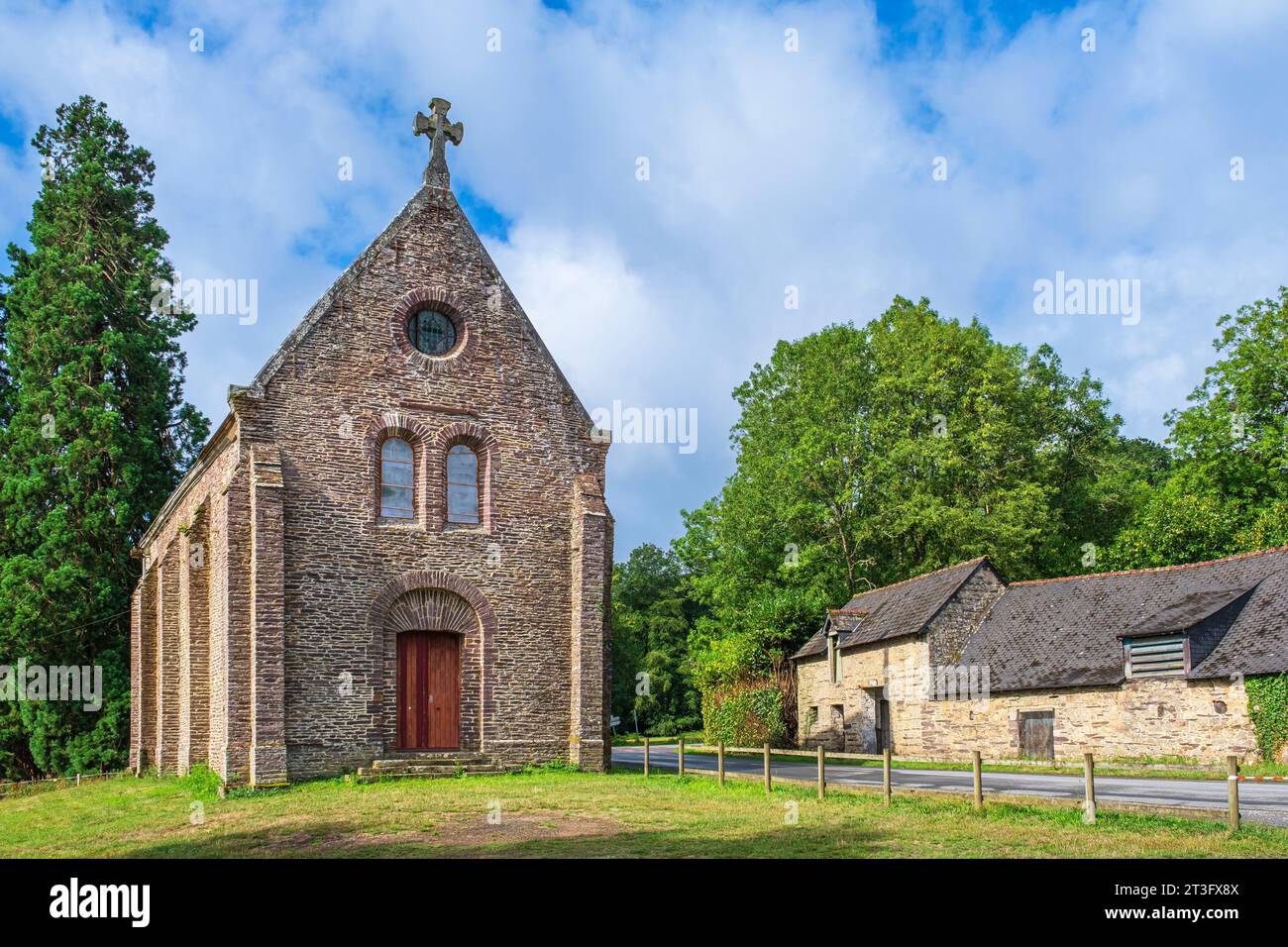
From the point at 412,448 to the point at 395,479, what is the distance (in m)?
0.78

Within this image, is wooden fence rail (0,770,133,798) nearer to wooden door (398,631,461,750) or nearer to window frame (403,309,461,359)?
wooden door (398,631,461,750)

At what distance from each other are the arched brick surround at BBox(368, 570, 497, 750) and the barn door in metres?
14.9

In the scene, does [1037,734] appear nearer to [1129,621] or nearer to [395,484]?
[1129,621]

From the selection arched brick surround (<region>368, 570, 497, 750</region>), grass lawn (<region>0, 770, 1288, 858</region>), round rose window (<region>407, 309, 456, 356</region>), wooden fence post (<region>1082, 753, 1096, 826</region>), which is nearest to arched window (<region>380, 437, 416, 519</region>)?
arched brick surround (<region>368, 570, 497, 750</region>)

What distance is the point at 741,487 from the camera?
4597 cm

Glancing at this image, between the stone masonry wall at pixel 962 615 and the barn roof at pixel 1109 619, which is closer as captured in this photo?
the barn roof at pixel 1109 619

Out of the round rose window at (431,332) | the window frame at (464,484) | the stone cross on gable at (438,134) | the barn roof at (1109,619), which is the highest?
the stone cross on gable at (438,134)

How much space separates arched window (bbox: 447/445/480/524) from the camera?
22391 millimetres

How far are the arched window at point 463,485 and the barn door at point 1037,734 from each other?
16.0 meters

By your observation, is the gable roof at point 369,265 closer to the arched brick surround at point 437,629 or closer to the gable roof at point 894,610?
the arched brick surround at point 437,629

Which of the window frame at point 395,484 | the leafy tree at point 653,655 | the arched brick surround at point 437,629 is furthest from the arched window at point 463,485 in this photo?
the leafy tree at point 653,655

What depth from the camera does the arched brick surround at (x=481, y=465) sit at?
21953mm

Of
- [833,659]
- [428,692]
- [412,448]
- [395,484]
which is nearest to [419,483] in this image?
[395,484]

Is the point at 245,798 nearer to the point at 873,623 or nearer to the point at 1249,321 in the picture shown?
the point at 873,623
